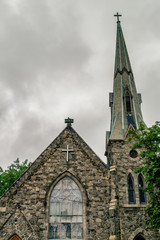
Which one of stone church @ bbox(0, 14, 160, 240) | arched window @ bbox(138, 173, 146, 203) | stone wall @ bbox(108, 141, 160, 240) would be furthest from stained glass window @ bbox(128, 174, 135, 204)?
arched window @ bbox(138, 173, 146, 203)

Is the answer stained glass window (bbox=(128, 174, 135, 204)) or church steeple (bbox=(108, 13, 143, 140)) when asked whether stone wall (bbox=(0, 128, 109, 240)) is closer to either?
stained glass window (bbox=(128, 174, 135, 204))

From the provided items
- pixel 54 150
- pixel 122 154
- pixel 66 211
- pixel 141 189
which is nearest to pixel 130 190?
pixel 141 189

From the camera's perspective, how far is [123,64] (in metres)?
24.8

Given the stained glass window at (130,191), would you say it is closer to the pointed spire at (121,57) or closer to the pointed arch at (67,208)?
the pointed arch at (67,208)

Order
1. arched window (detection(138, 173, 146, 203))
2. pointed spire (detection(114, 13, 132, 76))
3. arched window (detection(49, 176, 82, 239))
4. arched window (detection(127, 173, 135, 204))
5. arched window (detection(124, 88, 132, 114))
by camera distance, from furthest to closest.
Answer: pointed spire (detection(114, 13, 132, 76)), arched window (detection(124, 88, 132, 114)), arched window (detection(138, 173, 146, 203)), arched window (detection(127, 173, 135, 204)), arched window (detection(49, 176, 82, 239))

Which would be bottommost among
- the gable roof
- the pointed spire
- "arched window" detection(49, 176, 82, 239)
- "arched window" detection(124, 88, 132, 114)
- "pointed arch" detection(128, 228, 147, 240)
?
"pointed arch" detection(128, 228, 147, 240)

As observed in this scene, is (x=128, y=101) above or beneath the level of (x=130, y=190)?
above

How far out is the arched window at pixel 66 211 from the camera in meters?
14.7

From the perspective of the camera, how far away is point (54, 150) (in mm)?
17016

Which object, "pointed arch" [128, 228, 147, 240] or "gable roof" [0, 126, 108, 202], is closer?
"pointed arch" [128, 228, 147, 240]

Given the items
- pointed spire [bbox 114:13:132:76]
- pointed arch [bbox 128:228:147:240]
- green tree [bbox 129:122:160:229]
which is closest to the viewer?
green tree [bbox 129:122:160:229]

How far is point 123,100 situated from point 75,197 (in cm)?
990

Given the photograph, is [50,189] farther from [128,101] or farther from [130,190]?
[128,101]

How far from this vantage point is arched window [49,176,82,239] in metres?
14.7
